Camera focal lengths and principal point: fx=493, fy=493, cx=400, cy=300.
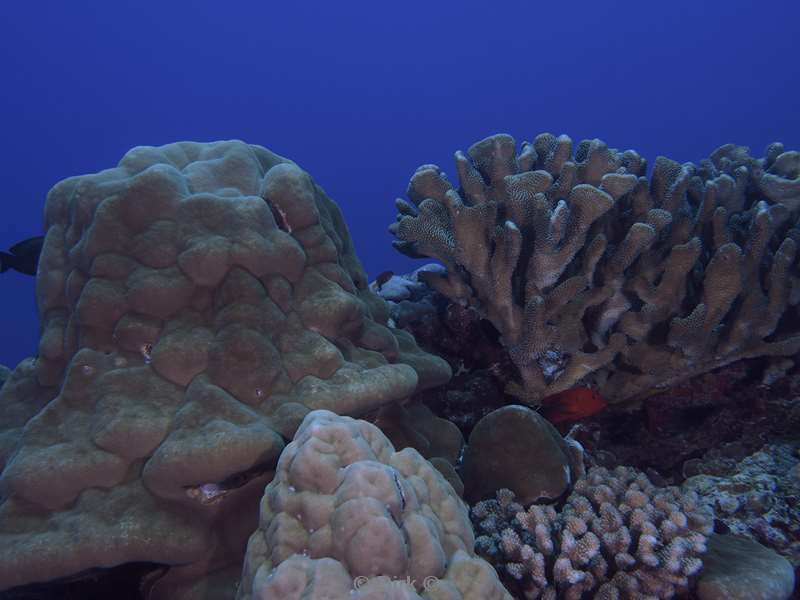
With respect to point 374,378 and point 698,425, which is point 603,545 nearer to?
point 374,378

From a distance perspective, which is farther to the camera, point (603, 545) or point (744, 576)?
point (603, 545)

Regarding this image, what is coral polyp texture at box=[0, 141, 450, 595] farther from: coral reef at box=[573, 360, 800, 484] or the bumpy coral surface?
coral reef at box=[573, 360, 800, 484]

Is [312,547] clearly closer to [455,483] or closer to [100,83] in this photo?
[455,483]

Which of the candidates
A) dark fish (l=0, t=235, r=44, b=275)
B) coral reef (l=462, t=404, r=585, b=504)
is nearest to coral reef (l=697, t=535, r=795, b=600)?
coral reef (l=462, t=404, r=585, b=504)

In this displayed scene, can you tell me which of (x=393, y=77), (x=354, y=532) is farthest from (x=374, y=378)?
(x=393, y=77)

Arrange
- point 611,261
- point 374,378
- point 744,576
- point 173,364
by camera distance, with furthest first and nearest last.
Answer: point 611,261
point 374,378
point 173,364
point 744,576

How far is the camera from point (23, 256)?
6035 mm

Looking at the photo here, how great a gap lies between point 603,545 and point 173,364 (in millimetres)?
2501

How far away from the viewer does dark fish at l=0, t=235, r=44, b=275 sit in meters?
5.98

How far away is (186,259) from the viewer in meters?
2.92

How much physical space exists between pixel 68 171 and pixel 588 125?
108 m

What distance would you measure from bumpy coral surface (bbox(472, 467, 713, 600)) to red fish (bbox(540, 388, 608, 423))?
115 centimetres

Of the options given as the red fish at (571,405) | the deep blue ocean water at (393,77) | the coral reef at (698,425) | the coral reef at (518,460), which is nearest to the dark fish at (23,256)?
the coral reef at (518,460)

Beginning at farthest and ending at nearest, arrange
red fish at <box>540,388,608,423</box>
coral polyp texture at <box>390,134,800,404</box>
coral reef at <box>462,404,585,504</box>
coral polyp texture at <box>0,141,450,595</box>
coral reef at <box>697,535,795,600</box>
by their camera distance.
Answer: red fish at <box>540,388,608,423</box>, coral polyp texture at <box>390,134,800,404</box>, coral reef at <box>462,404,585,504</box>, coral polyp texture at <box>0,141,450,595</box>, coral reef at <box>697,535,795,600</box>
